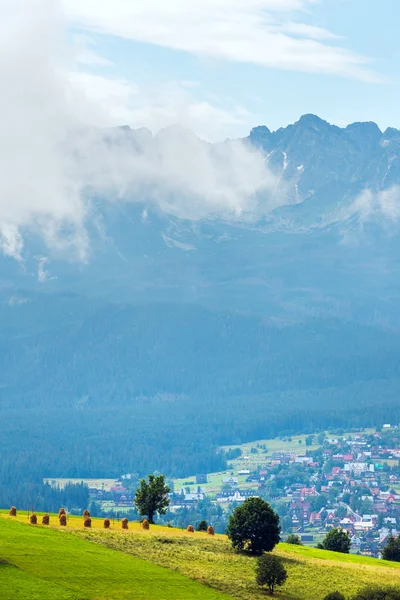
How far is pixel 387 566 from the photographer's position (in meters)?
110

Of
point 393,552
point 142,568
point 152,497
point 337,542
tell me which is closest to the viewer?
point 142,568

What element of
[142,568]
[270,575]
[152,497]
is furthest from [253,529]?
[152,497]

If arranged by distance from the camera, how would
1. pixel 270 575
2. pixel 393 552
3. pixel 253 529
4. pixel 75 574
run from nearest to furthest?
pixel 75 574 → pixel 270 575 → pixel 253 529 → pixel 393 552

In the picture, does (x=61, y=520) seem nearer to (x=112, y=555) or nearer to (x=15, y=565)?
(x=112, y=555)

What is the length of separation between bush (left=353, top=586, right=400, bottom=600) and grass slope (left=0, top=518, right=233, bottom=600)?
9.00m

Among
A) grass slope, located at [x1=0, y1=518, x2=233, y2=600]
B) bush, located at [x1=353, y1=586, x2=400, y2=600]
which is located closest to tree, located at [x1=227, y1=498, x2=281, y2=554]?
grass slope, located at [x1=0, y1=518, x2=233, y2=600]

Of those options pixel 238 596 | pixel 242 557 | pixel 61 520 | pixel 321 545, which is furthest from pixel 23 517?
pixel 321 545

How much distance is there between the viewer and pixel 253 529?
340ft

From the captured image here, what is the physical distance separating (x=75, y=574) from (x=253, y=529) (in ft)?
83.0

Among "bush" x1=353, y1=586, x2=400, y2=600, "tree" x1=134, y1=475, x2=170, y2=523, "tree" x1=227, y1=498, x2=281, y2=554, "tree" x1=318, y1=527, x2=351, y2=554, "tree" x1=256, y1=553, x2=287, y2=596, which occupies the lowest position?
"bush" x1=353, y1=586, x2=400, y2=600

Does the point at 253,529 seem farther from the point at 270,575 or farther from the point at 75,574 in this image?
the point at 75,574

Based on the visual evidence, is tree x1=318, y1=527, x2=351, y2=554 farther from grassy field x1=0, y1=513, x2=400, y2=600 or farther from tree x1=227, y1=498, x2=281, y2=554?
tree x1=227, y1=498, x2=281, y2=554

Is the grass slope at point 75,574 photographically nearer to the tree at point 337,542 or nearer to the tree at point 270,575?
the tree at point 270,575

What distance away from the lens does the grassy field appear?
7888 cm
